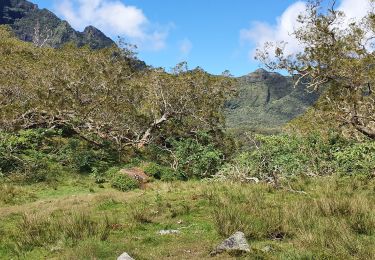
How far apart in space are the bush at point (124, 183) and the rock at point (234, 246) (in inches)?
418

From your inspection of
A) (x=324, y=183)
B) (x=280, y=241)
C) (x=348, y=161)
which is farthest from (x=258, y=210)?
(x=348, y=161)

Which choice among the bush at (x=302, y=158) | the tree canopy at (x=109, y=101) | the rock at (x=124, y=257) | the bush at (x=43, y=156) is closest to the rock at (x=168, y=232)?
the rock at (x=124, y=257)

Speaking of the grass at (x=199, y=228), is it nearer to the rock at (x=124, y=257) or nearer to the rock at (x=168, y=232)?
the rock at (x=168, y=232)

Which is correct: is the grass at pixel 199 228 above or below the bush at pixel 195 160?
below

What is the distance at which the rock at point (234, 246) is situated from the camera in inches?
298

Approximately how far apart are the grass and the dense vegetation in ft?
0.13

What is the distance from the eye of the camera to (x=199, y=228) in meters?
9.83

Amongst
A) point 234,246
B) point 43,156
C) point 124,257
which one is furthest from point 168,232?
point 43,156

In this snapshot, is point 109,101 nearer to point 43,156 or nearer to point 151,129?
point 151,129

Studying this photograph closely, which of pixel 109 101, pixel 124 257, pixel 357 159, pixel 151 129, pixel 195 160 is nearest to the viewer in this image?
pixel 124 257

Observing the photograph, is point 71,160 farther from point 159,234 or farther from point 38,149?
point 159,234

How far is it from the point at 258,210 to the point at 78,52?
111 feet

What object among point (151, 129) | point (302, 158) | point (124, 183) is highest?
point (151, 129)

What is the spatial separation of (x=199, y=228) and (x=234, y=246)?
7.23ft
